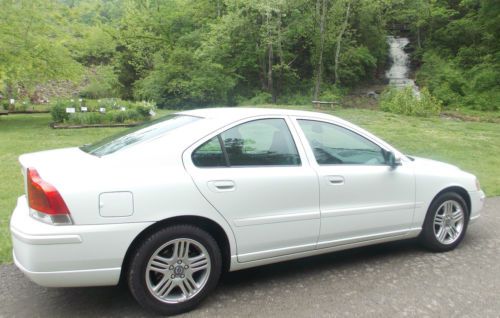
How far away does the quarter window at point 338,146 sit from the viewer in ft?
13.6

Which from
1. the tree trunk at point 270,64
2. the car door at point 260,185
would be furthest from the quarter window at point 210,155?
the tree trunk at point 270,64

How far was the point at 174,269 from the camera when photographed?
11.0 ft

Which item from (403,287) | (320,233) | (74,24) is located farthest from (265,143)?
(74,24)

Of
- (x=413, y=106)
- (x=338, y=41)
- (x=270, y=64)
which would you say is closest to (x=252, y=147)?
(x=413, y=106)

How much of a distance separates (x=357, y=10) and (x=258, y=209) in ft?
125

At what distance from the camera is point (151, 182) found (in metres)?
3.28

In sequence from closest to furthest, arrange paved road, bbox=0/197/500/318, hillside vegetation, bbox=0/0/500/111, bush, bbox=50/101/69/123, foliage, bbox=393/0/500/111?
paved road, bbox=0/197/500/318, bush, bbox=50/101/69/123, foliage, bbox=393/0/500/111, hillside vegetation, bbox=0/0/500/111

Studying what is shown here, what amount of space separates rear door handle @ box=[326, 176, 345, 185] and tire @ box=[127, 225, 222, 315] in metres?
1.20

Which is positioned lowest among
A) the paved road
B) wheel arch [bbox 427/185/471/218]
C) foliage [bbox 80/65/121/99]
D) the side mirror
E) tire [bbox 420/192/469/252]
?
the paved road

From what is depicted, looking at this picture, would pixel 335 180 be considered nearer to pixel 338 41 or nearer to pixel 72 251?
pixel 72 251

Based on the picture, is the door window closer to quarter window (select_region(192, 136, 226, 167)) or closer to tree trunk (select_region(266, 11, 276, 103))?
quarter window (select_region(192, 136, 226, 167))

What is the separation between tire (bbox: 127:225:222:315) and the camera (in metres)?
3.23

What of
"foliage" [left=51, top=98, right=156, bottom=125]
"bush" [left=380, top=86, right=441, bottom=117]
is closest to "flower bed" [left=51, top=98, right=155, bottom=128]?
"foliage" [left=51, top=98, right=156, bottom=125]

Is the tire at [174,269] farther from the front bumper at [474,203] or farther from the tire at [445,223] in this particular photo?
the front bumper at [474,203]
